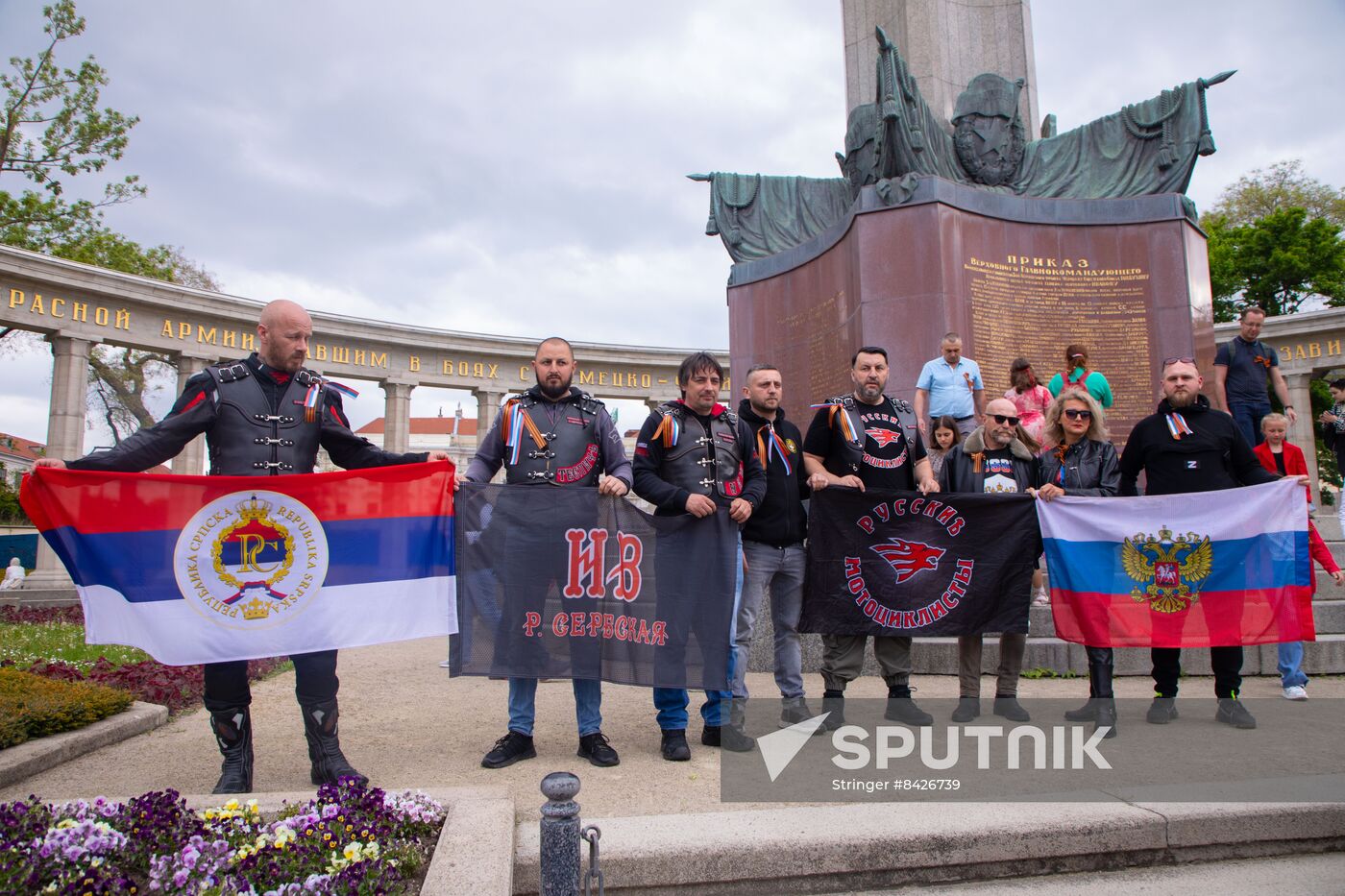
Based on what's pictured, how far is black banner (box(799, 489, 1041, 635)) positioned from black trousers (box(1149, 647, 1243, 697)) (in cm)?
101

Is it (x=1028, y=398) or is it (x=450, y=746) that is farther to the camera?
(x=1028, y=398)

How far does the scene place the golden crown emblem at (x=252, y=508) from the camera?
477 cm

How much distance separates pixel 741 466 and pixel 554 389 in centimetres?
129

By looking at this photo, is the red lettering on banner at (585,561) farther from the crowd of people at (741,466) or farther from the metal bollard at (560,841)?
the metal bollard at (560,841)

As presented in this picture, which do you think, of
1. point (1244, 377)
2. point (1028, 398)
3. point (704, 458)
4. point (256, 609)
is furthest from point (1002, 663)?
point (1244, 377)

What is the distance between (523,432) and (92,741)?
364cm

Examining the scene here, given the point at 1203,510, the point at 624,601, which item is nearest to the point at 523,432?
the point at 624,601

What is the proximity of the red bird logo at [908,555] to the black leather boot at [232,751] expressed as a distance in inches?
157

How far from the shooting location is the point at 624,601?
534 cm

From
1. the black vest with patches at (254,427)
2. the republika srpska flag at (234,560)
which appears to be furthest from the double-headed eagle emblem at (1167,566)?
the black vest with patches at (254,427)

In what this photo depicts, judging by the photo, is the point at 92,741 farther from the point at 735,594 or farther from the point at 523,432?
the point at 735,594

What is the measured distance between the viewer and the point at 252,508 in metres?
4.79

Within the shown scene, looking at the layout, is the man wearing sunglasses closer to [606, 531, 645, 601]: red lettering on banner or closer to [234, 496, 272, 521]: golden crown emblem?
[606, 531, 645, 601]: red lettering on banner
